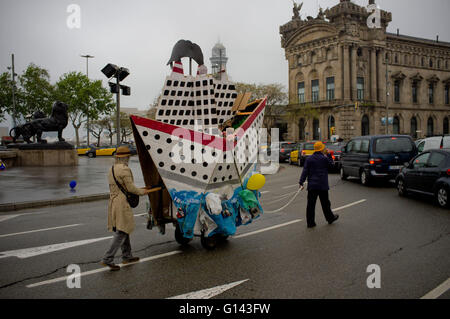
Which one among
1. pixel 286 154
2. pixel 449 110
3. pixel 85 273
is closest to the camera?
pixel 85 273

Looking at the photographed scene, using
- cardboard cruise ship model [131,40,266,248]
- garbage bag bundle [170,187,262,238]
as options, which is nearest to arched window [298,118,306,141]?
cardboard cruise ship model [131,40,266,248]

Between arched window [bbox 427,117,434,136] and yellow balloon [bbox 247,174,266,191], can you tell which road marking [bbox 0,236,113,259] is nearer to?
yellow balloon [bbox 247,174,266,191]

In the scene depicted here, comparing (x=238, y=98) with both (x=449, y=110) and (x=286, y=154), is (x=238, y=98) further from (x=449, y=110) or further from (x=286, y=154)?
(x=449, y=110)

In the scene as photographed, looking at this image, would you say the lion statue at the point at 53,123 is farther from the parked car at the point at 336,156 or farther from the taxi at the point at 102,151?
the taxi at the point at 102,151

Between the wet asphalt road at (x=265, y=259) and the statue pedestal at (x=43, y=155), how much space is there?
17.9 meters

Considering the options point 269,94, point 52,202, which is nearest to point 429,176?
point 52,202

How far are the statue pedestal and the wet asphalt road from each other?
17901 millimetres

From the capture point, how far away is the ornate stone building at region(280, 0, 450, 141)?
2184 inches

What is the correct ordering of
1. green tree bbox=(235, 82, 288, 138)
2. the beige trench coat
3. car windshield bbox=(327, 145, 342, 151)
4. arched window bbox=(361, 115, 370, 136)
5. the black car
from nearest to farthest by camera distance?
1. the beige trench coat
2. the black car
3. car windshield bbox=(327, 145, 342, 151)
4. green tree bbox=(235, 82, 288, 138)
5. arched window bbox=(361, 115, 370, 136)

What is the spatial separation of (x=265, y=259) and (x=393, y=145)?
10.1m

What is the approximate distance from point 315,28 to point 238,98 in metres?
56.4

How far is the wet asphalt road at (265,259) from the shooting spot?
4.43 m
